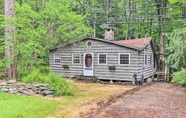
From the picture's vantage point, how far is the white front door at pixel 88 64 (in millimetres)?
14805

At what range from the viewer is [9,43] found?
9.32m

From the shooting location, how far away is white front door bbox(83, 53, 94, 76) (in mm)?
14805

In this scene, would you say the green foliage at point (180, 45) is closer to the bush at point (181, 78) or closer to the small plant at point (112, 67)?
the bush at point (181, 78)

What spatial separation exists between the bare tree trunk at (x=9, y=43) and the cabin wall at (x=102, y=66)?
217 inches

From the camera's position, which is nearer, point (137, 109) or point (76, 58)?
point (137, 109)

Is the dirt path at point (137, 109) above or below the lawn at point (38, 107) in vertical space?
below

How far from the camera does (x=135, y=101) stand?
323 inches

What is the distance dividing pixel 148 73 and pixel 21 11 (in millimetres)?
10759

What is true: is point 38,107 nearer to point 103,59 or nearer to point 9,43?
point 9,43

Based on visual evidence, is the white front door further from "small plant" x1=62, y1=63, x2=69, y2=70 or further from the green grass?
the green grass

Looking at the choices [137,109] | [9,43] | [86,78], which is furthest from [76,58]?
[137,109]

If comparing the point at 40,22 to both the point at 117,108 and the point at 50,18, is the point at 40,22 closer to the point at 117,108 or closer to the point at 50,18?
the point at 50,18

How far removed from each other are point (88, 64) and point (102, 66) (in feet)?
4.49

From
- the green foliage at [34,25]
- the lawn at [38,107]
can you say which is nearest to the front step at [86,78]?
→ the green foliage at [34,25]
